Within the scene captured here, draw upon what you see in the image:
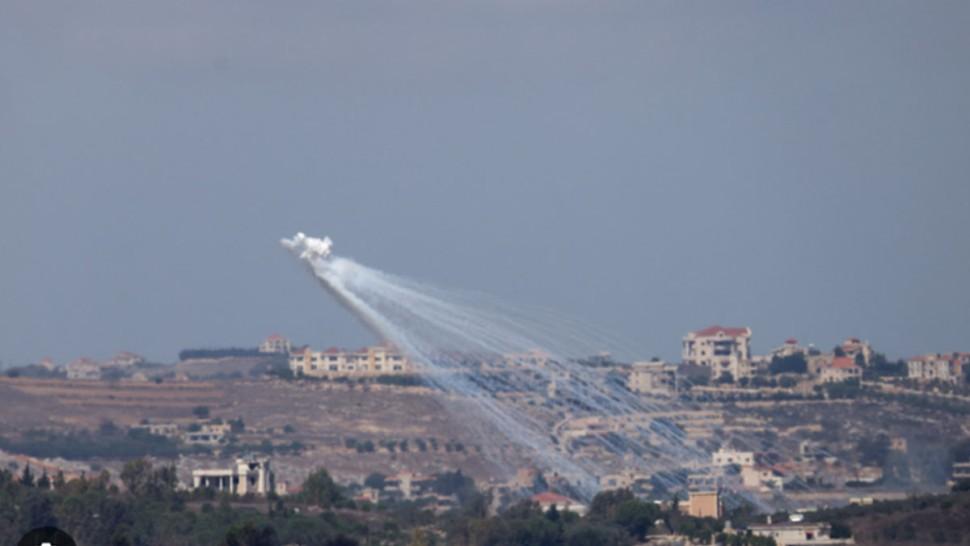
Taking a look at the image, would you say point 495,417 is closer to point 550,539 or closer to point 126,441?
point 550,539

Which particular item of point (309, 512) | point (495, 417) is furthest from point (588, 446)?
point (309, 512)

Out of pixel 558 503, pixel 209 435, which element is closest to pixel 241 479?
pixel 558 503

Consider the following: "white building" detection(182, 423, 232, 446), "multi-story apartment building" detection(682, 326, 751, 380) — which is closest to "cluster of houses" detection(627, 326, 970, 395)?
"multi-story apartment building" detection(682, 326, 751, 380)

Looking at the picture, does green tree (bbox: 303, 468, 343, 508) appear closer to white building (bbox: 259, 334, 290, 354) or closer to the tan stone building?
the tan stone building

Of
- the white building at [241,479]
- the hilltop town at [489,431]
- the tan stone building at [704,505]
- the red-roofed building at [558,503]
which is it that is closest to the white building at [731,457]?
the hilltop town at [489,431]

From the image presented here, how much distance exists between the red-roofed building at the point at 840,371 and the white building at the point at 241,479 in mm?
45401

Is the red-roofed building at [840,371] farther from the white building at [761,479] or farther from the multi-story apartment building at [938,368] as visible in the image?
the white building at [761,479]

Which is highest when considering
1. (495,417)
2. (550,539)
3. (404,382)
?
(404,382)

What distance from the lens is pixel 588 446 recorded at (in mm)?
122375

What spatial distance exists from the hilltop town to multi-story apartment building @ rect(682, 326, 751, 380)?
0.45 ft

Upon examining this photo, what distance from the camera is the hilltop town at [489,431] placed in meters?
113

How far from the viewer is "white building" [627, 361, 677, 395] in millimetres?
130750

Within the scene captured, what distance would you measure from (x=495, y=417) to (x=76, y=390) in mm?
63405

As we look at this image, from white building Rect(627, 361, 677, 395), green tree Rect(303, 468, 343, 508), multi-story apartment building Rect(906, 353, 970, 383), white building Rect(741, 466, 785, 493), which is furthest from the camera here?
multi-story apartment building Rect(906, 353, 970, 383)
